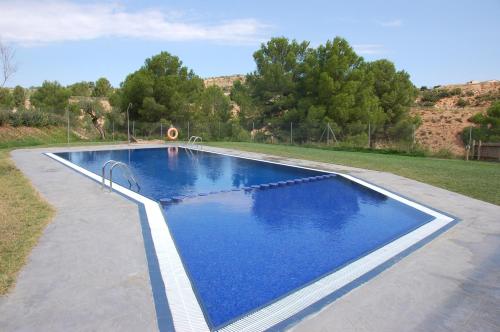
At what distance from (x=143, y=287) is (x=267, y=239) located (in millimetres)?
2081

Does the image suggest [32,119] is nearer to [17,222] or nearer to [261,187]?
[261,187]

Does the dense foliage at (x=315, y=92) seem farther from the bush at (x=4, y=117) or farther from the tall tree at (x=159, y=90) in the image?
the bush at (x=4, y=117)

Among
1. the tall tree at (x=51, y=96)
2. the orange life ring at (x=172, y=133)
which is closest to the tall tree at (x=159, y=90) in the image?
the orange life ring at (x=172, y=133)

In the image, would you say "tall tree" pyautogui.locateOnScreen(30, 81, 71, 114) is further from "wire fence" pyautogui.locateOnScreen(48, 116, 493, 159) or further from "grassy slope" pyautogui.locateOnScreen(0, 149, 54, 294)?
"grassy slope" pyautogui.locateOnScreen(0, 149, 54, 294)

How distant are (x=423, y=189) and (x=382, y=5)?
11.4m

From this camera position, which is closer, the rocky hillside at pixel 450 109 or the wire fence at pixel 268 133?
the wire fence at pixel 268 133

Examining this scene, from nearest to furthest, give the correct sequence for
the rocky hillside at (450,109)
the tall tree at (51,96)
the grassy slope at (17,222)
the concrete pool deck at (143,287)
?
the concrete pool deck at (143,287)
the grassy slope at (17,222)
the tall tree at (51,96)
the rocky hillside at (450,109)

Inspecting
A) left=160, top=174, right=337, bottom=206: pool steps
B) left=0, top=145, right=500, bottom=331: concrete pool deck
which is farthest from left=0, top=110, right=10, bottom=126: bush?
left=0, top=145, right=500, bottom=331: concrete pool deck

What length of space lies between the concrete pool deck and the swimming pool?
230 millimetres

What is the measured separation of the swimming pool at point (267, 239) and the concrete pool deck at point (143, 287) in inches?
9.1

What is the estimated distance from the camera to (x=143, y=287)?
2842 mm

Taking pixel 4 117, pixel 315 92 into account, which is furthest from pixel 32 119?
pixel 315 92

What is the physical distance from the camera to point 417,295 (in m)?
2.80

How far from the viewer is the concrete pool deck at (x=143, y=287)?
7.79ft
